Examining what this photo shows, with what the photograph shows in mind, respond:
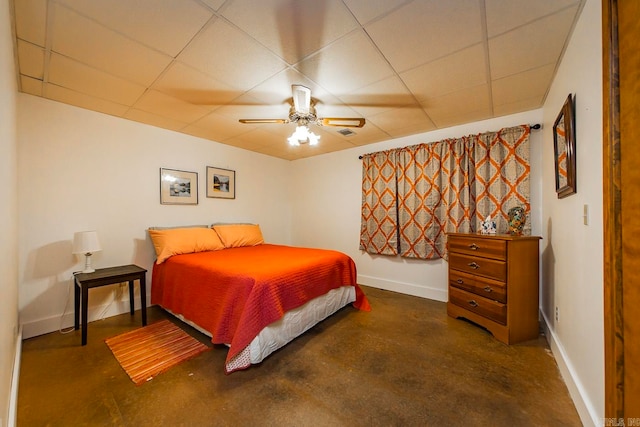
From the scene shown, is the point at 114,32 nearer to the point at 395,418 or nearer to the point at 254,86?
the point at 254,86

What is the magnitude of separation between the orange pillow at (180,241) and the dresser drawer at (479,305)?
9.56ft

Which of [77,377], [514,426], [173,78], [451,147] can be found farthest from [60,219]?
[451,147]

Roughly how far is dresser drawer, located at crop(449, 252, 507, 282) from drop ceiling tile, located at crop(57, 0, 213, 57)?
285cm

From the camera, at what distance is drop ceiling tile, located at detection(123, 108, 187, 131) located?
262 cm

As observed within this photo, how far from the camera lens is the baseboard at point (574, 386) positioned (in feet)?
3.93

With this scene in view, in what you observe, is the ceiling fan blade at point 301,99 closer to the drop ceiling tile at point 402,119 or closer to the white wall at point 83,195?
the drop ceiling tile at point 402,119

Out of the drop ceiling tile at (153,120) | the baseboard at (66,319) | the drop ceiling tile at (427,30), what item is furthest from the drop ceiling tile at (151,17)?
the baseboard at (66,319)

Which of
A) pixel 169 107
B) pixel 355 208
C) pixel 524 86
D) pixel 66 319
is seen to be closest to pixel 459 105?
pixel 524 86

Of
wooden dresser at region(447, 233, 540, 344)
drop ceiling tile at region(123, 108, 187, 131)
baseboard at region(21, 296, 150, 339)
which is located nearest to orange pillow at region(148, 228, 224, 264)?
baseboard at region(21, 296, 150, 339)

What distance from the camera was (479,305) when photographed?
Answer: 2.31 m

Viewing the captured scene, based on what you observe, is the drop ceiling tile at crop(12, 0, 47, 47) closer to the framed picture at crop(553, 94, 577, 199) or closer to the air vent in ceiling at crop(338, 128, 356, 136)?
the air vent in ceiling at crop(338, 128, 356, 136)

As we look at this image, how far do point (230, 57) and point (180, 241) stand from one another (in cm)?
209

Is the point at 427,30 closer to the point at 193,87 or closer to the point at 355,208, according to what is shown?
the point at 193,87

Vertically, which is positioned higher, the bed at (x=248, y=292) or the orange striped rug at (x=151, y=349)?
the bed at (x=248, y=292)
